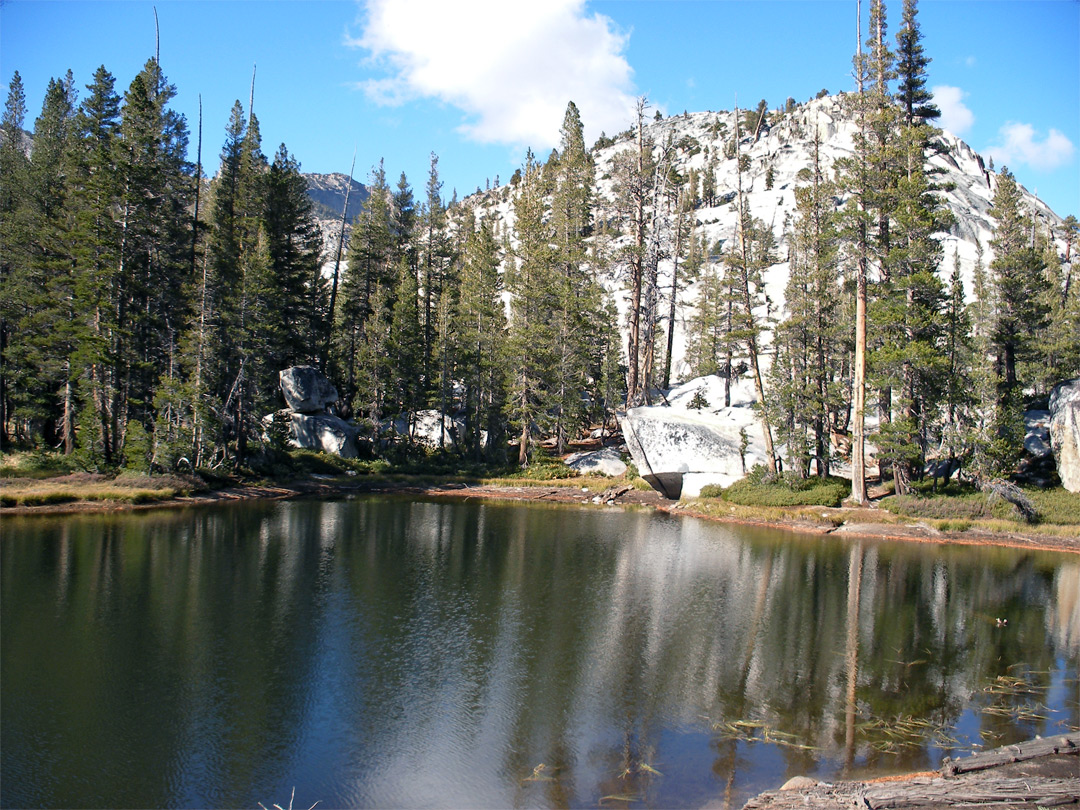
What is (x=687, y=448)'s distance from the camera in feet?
124

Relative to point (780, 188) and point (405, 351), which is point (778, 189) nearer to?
point (780, 188)

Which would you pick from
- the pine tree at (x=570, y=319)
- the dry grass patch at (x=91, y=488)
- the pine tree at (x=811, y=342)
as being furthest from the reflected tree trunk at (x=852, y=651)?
the dry grass patch at (x=91, y=488)

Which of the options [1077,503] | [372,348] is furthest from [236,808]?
[372,348]

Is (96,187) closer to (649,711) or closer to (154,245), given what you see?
(154,245)

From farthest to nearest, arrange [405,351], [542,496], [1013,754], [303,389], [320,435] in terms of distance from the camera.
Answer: [405,351], [320,435], [303,389], [542,496], [1013,754]

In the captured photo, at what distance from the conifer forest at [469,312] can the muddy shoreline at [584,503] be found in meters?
2.84

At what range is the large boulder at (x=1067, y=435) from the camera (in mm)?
30172

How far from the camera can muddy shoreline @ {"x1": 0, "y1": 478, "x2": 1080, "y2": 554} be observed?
1107 inches

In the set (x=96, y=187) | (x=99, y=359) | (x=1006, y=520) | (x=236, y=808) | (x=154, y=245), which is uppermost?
(x=96, y=187)

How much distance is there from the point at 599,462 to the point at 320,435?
65.6 feet

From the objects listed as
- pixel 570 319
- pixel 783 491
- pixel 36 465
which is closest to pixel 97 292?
pixel 36 465

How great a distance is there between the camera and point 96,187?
114 feet

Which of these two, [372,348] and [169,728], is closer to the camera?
[169,728]

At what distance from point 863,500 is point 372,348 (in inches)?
1311
